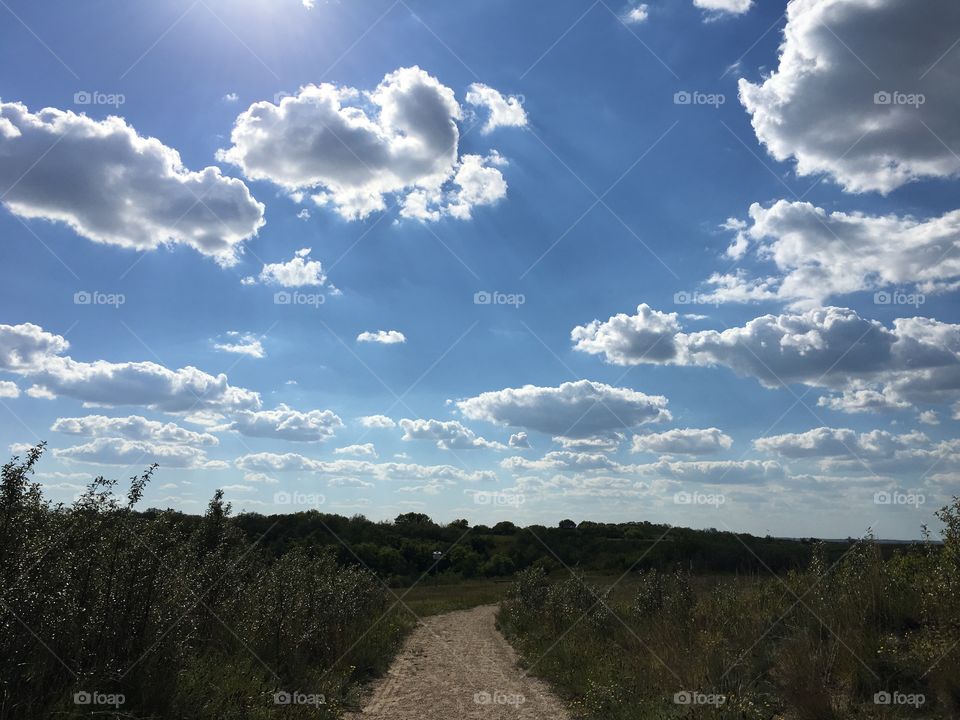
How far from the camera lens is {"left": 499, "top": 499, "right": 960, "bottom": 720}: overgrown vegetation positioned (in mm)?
7211

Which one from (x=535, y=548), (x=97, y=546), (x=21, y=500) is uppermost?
(x=21, y=500)

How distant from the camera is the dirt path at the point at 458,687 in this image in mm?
9930

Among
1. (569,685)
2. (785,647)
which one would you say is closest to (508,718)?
(569,685)

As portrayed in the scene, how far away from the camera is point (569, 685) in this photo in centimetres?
1121

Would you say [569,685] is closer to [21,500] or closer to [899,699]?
[899,699]

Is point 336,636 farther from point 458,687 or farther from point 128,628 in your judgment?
point 128,628

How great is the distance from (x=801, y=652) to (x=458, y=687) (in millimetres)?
6664

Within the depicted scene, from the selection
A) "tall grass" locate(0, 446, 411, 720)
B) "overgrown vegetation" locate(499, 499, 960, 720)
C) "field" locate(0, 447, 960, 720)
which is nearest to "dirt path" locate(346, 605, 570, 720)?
"field" locate(0, 447, 960, 720)

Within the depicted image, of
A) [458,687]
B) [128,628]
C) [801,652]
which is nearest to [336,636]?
[458,687]

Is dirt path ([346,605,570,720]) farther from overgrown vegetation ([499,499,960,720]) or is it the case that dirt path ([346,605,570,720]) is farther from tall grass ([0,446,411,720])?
tall grass ([0,446,411,720])

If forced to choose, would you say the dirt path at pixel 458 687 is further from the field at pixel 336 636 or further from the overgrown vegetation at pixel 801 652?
the overgrown vegetation at pixel 801 652

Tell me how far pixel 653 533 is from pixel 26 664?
6612cm

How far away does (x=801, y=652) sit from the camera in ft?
26.9

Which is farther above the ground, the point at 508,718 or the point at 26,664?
the point at 26,664
